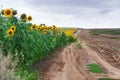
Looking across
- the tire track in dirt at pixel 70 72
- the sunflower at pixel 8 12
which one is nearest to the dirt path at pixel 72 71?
the tire track in dirt at pixel 70 72

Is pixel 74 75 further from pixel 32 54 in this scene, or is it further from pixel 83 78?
pixel 32 54

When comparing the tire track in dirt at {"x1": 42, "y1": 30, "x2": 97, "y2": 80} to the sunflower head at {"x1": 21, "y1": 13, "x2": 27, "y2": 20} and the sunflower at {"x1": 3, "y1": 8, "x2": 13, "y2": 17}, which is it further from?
the sunflower at {"x1": 3, "y1": 8, "x2": 13, "y2": 17}

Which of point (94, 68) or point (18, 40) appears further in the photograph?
point (94, 68)

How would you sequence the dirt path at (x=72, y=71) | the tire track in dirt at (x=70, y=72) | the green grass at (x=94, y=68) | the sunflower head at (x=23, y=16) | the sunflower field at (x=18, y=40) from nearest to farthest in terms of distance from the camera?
the sunflower field at (x=18, y=40)
the tire track in dirt at (x=70, y=72)
the dirt path at (x=72, y=71)
the sunflower head at (x=23, y=16)
the green grass at (x=94, y=68)

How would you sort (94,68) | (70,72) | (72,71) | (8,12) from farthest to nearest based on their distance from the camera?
(94,68), (72,71), (70,72), (8,12)

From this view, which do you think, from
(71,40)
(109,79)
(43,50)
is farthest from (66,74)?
(71,40)

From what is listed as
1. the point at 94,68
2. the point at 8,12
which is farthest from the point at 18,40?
the point at 94,68

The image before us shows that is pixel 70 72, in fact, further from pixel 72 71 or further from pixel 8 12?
pixel 8 12

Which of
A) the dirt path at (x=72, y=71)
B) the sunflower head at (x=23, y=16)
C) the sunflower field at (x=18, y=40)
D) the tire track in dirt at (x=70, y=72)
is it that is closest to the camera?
the sunflower field at (x=18, y=40)

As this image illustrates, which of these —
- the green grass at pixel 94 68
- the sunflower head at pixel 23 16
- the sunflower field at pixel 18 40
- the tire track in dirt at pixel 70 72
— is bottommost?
the green grass at pixel 94 68

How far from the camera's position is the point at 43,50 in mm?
18859

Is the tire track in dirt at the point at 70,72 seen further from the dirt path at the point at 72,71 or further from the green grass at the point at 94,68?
the green grass at the point at 94,68

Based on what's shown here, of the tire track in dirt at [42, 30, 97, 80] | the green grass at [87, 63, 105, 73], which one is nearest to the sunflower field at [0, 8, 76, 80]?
the tire track in dirt at [42, 30, 97, 80]

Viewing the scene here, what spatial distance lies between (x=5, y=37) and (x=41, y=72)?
7.28 ft
